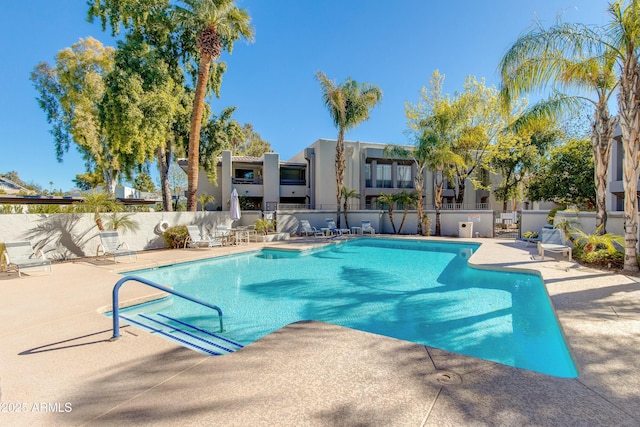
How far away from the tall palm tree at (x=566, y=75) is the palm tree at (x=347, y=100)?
452 inches

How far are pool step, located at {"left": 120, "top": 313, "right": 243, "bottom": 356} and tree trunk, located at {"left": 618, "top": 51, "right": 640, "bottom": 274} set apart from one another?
32.8 ft

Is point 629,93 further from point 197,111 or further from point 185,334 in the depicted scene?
point 197,111

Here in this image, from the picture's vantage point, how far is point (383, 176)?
27016 mm

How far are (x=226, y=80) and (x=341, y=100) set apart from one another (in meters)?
8.28

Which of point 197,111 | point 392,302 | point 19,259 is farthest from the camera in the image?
point 197,111

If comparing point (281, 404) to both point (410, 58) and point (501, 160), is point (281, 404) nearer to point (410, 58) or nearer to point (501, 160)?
point (410, 58)

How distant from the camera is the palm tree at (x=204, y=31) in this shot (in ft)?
47.3

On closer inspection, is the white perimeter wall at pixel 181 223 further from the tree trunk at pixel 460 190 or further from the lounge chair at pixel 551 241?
the tree trunk at pixel 460 190

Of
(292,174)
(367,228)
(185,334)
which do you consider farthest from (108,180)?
(185,334)

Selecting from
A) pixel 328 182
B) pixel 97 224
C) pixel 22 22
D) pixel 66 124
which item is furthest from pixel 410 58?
pixel 66 124

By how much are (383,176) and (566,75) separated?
18.7 m

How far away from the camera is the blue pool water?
16.3 feet

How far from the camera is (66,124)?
24.2 meters

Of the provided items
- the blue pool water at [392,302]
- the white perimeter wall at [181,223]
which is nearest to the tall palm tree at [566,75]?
the white perimeter wall at [181,223]
